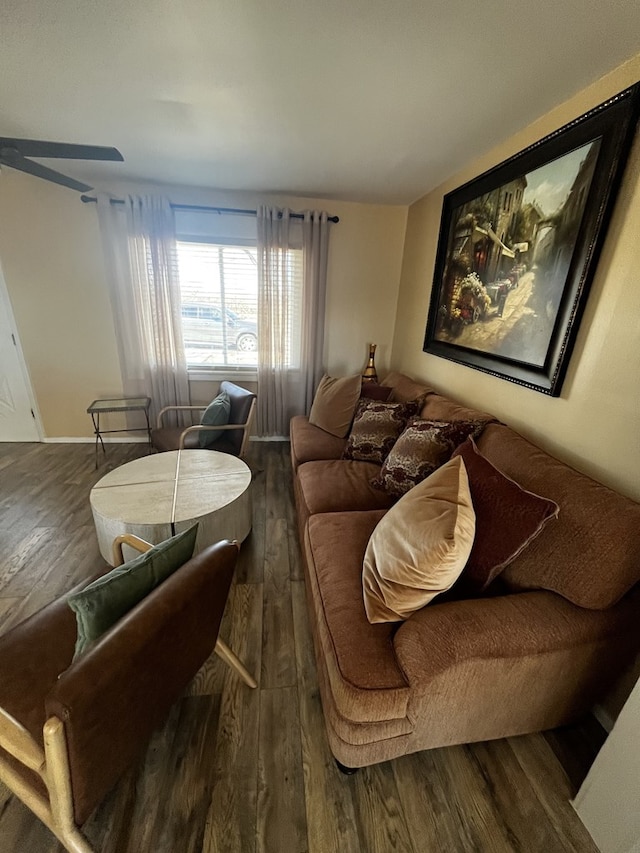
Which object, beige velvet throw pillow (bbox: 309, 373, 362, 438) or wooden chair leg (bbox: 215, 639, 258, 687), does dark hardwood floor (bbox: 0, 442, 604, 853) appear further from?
beige velvet throw pillow (bbox: 309, 373, 362, 438)

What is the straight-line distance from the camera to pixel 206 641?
1.05 m

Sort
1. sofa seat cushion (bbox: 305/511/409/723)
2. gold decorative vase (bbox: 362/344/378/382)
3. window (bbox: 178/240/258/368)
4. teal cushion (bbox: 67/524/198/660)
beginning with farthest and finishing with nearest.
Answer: gold decorative vase (bbox: 362/344/378/382)
window (bbox: 178/240/258/368)
sofa seat cushion (bbox: 305/511/409/723)
teal cushion (bbox: 67/524/198/660)

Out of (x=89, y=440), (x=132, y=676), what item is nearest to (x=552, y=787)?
(x=132, y=676)

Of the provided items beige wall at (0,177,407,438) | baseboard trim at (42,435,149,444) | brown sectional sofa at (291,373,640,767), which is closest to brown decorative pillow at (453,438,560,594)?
brown sectional sofa at (291,373,640,767)

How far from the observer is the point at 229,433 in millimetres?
2773

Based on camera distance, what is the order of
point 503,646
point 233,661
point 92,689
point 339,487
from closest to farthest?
point 92,689
point 503,646
point 233,661
point 339,487

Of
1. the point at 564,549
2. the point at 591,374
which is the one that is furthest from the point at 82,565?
the point at 591,374

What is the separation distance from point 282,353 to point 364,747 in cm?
291

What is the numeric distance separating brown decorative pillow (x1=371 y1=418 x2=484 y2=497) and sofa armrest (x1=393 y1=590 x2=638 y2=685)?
73 cm

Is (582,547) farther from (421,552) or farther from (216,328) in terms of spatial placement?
(216,328)

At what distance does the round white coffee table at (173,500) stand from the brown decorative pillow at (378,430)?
0.75 meters

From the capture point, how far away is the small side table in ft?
10.2

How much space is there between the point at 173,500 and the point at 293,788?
1277mm

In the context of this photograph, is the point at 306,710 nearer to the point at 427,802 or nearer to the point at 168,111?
the point at 427,802
